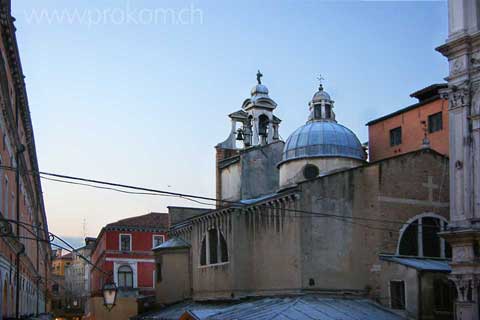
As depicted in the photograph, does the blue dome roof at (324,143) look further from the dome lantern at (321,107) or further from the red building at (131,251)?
the red building at (131,251)

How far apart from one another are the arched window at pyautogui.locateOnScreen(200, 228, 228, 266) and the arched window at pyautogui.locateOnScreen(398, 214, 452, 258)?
878 centimetres

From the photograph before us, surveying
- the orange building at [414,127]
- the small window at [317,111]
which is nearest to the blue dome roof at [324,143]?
the small window at [317,111]

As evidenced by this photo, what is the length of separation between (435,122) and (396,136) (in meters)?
2.83

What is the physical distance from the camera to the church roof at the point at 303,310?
2552 centimetres

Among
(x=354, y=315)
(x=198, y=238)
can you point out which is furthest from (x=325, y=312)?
(x=198, y=238)

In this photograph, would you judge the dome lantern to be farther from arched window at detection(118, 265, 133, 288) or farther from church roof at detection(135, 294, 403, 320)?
arched window at detection(118, 265, 133, 288)

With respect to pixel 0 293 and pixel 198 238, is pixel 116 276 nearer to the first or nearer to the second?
pixel 198 238

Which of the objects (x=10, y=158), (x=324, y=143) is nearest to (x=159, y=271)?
(x=324, y=143)

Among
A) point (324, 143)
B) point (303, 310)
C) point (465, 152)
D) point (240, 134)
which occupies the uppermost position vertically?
point (240, 134)

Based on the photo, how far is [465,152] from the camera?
22156mm

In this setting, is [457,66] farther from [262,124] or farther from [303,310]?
[262,124]

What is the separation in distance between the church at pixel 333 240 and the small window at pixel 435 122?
233cm

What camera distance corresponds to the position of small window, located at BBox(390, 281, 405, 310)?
91.0 feet

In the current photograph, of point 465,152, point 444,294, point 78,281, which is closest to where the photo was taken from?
point 465,152
